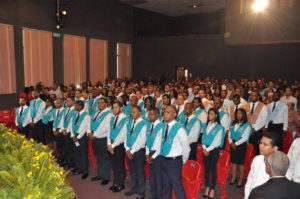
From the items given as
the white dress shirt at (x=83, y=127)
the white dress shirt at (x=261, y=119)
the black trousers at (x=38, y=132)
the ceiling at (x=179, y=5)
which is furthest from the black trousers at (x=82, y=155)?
the ceiling at (x=179, y=5)

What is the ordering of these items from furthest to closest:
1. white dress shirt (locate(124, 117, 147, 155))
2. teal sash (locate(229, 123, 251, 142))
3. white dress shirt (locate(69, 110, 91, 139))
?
white dress shirt (locate(69, 110, 91, 139)) < teal sash (locate(229, 123, 251, 142)) < white dress shirt (locate(124, 117, 147, 155))

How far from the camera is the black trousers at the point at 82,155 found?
604 cm

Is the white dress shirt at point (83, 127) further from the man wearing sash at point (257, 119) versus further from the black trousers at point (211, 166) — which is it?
the man wearing sash at point (257, 119)

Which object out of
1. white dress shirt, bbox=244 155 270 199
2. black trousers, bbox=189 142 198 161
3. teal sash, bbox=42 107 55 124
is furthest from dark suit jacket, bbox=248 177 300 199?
teal sash, bbox=42 107 55 124

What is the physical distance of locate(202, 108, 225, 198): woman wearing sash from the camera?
4.81 metres

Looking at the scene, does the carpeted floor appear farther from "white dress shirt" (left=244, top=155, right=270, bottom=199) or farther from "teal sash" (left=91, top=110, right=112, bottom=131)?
"white dress shirt" (left=244, top=155, right=270, bottom=199)

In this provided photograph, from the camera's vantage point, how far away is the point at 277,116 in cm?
690

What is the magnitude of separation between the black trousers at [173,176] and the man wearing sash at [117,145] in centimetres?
129

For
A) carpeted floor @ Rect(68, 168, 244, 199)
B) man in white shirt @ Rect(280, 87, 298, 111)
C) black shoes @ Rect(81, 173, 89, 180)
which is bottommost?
carpeted floor @ Rect(68, 168, 244, 199)

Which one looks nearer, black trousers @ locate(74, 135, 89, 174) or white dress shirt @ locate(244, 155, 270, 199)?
white dress shirt @ locate(244, 155, 270, 199)

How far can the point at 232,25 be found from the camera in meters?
12.5

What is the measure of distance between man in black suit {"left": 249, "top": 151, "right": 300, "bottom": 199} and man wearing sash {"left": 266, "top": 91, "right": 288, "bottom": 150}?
185 inches

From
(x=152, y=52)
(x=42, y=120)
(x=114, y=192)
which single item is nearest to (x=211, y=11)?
(x=152, y=52)

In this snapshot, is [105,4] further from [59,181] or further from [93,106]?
[59,181]
